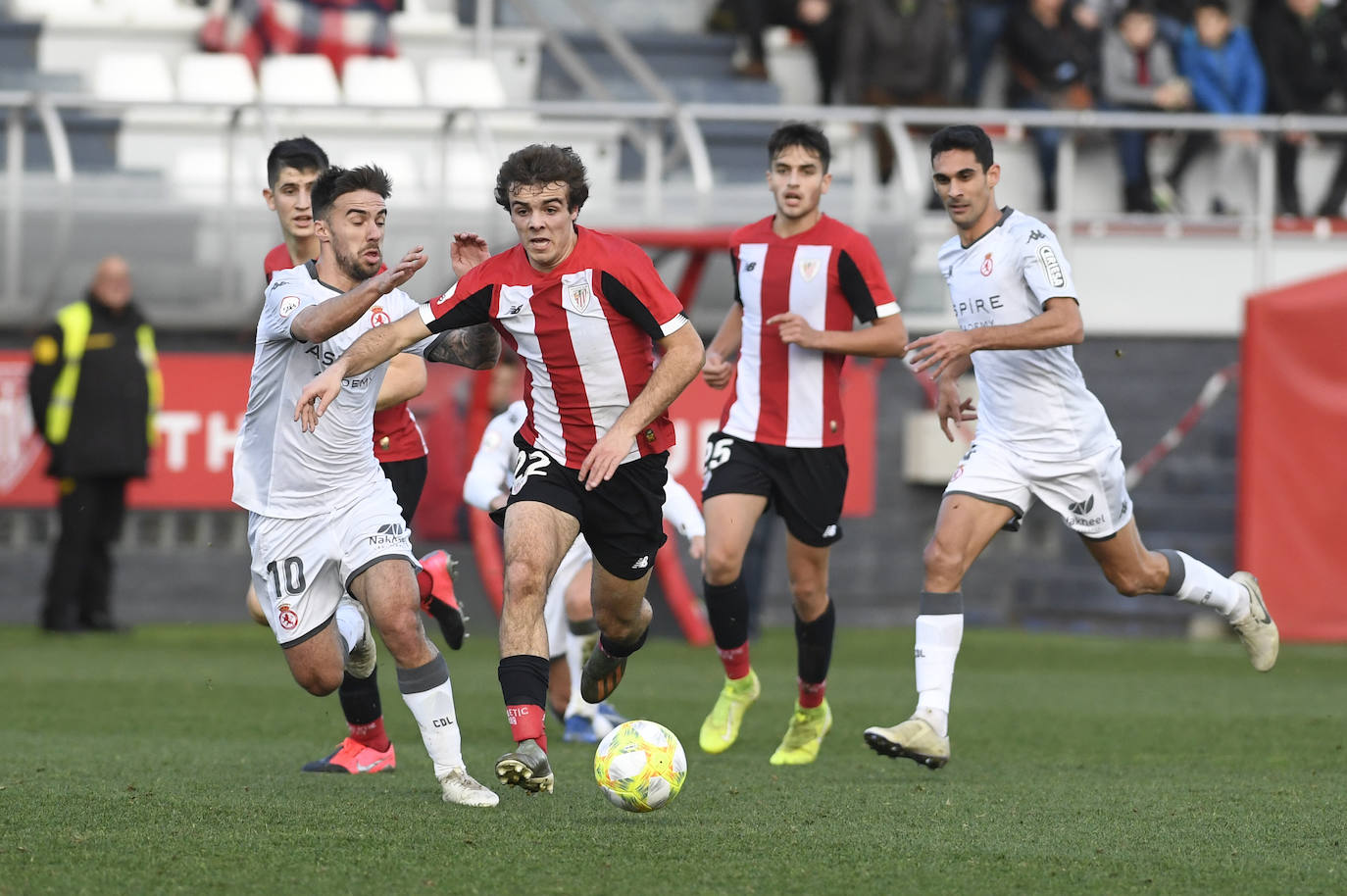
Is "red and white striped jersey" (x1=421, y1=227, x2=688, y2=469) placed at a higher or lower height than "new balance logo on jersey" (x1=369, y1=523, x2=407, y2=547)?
higher

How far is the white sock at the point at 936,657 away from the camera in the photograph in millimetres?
6734

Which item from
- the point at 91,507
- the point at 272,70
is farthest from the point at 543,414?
the point at 272,70

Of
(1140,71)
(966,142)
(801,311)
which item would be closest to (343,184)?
(801,311)

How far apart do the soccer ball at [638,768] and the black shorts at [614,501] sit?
33.0 inches

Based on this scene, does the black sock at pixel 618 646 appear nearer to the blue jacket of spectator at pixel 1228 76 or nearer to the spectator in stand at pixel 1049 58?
the spectator in stand at pixel 1049 58

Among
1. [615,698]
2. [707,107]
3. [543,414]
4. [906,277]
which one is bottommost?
[615,698]

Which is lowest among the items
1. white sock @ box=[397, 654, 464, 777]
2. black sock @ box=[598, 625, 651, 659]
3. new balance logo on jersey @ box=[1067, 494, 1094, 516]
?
white sock @ box=[397, 654, 464, 777]

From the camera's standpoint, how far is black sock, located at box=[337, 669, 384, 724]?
692cm

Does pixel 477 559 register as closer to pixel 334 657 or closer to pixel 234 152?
pixel 234 152

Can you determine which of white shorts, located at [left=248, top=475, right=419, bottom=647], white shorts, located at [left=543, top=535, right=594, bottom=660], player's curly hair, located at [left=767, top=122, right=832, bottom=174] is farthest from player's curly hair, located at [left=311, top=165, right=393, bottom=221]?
white shorts, located at [left=543, top=535, right=594, bottom=660]

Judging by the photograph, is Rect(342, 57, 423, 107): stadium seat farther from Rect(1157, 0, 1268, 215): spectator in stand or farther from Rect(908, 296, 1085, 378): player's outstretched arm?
Rect(908, 296, 1085, 378): player's outstretched arm

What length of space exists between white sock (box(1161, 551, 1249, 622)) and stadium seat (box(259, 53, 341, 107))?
9.72 m

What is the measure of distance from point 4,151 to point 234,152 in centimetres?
168

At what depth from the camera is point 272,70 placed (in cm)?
1557
